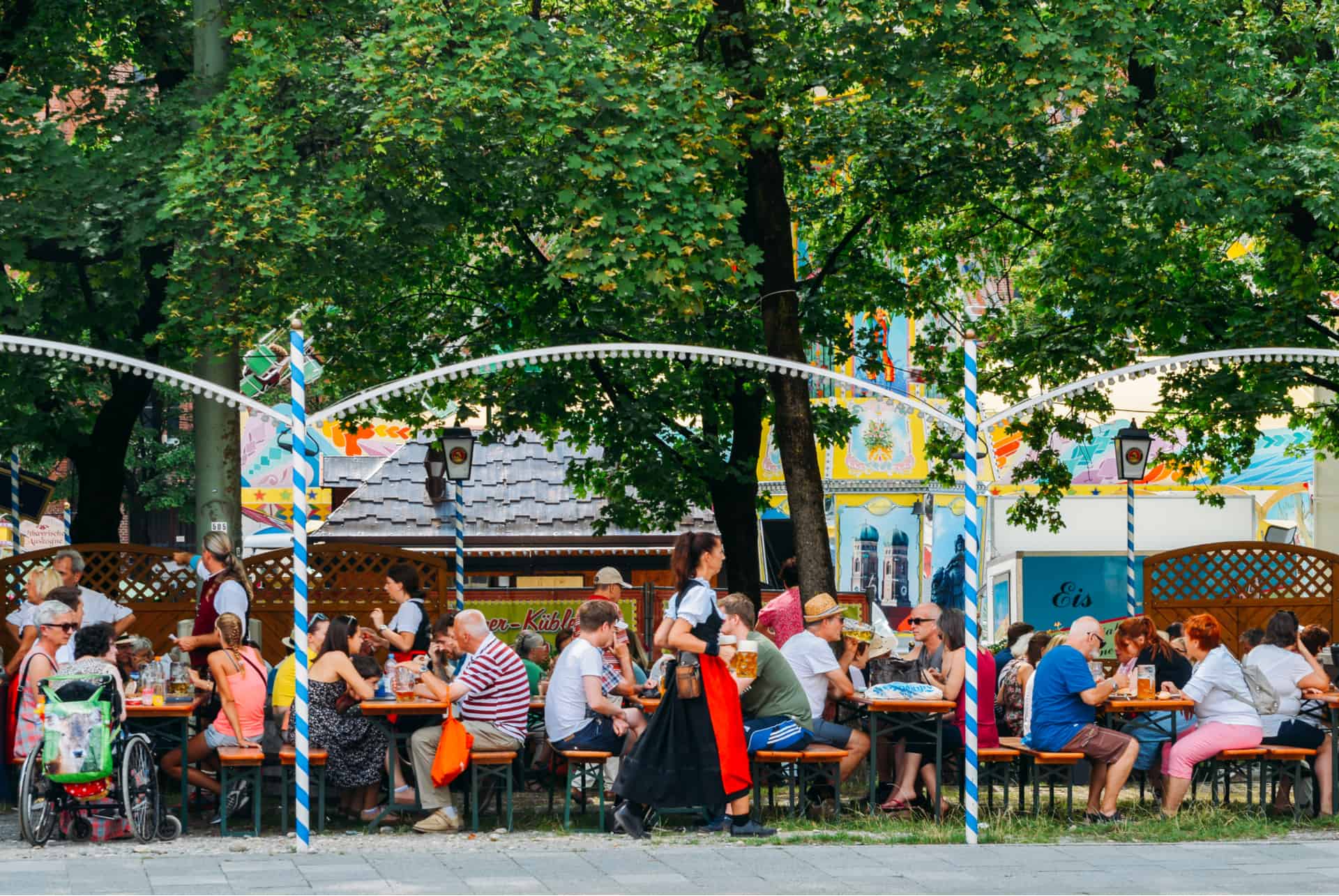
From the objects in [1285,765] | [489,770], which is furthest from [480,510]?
[1285,765]

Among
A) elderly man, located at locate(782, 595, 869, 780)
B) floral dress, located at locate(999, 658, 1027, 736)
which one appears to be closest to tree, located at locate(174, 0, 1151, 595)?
floral dress, located at locate(999, 658, 1027, 736)

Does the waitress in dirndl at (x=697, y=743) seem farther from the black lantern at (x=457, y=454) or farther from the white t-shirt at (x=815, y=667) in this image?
the black lantern at (x=457, y=454)

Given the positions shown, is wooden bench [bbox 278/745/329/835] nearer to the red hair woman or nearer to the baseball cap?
the baseball cap

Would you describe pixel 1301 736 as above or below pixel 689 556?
below

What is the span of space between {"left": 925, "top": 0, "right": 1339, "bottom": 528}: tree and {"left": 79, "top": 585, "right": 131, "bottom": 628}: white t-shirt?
905cm

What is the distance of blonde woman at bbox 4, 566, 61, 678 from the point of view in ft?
42.9

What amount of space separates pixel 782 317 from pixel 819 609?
14.7ft

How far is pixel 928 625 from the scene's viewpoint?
12609mm

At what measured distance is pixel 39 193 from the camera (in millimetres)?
14695

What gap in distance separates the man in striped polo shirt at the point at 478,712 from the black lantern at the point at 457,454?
6.51m

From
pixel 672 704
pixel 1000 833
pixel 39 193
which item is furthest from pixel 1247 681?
pixel 39 193

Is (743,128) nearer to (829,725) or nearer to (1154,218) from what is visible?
(1154,218)

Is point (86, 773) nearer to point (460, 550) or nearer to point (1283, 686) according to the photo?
point (460, 550)

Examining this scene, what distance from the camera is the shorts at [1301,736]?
1240 centimetres
